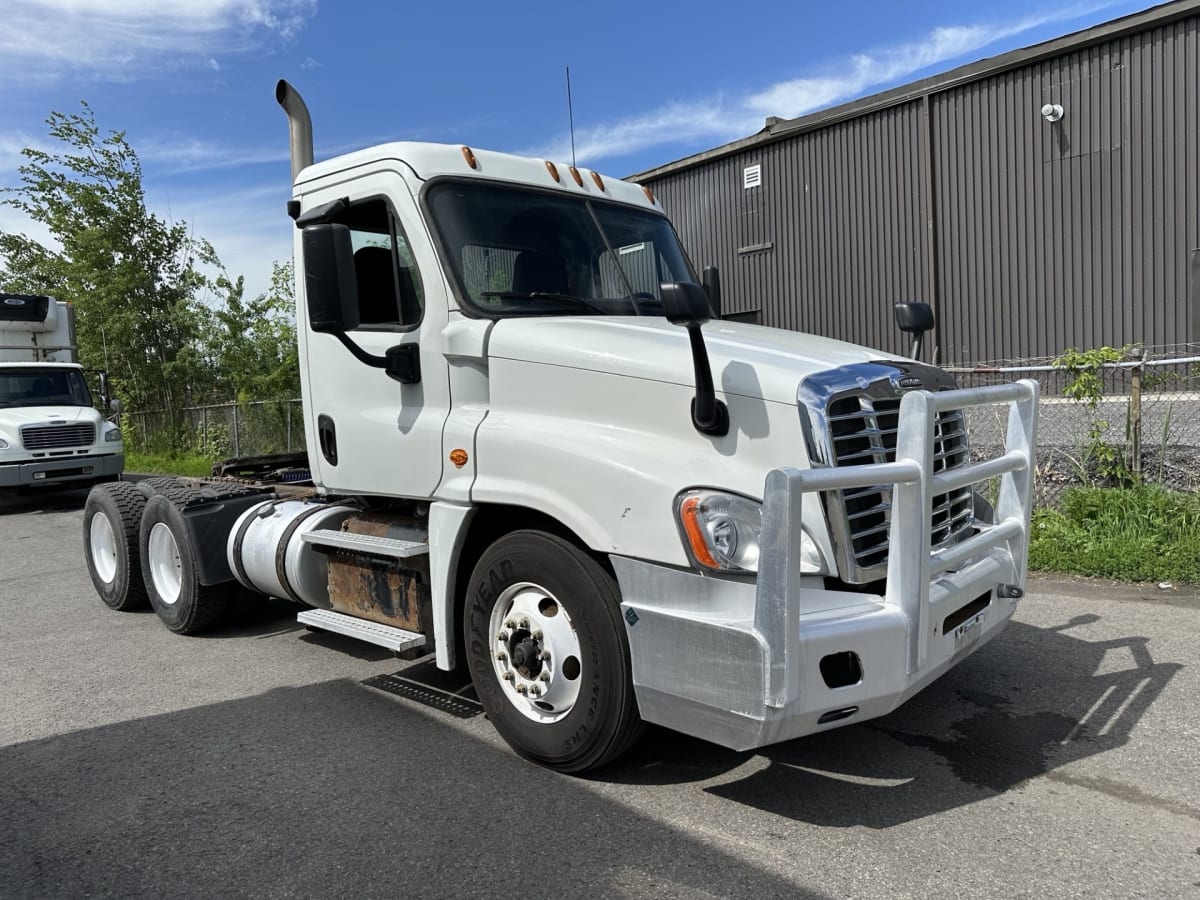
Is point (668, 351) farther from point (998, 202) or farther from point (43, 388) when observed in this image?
point (43, 388)

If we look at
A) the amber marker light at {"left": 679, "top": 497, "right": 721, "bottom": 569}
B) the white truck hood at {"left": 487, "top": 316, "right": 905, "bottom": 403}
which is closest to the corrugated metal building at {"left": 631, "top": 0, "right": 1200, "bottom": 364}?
the white truck hood at {"left": 487, "top": 316, "right": 905, "bottom": 403}

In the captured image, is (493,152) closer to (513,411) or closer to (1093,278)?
(513,411)

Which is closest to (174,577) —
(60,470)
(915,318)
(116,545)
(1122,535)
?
(116,545)

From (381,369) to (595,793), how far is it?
2.23m

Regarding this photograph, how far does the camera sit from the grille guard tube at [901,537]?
2.75m

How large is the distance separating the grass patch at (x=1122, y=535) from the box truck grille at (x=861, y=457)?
3.94 metres

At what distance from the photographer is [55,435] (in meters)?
14.2

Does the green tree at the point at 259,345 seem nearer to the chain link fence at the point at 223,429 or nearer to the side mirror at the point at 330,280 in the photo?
the chain link fence at the point at 223,429

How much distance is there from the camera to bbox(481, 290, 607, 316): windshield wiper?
13.6 feet

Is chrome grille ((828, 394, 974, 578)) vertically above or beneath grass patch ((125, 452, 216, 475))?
above

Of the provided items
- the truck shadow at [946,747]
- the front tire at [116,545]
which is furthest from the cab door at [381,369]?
the front tire at [116,545]

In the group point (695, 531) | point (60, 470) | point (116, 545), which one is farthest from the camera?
point (60, 470)

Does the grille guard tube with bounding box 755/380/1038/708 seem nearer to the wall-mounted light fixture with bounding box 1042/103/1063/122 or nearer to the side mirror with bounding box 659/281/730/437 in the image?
the side mirror with bounding box 659/281/730/437

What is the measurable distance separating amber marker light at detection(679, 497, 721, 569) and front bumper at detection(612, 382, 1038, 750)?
80 millimetres
